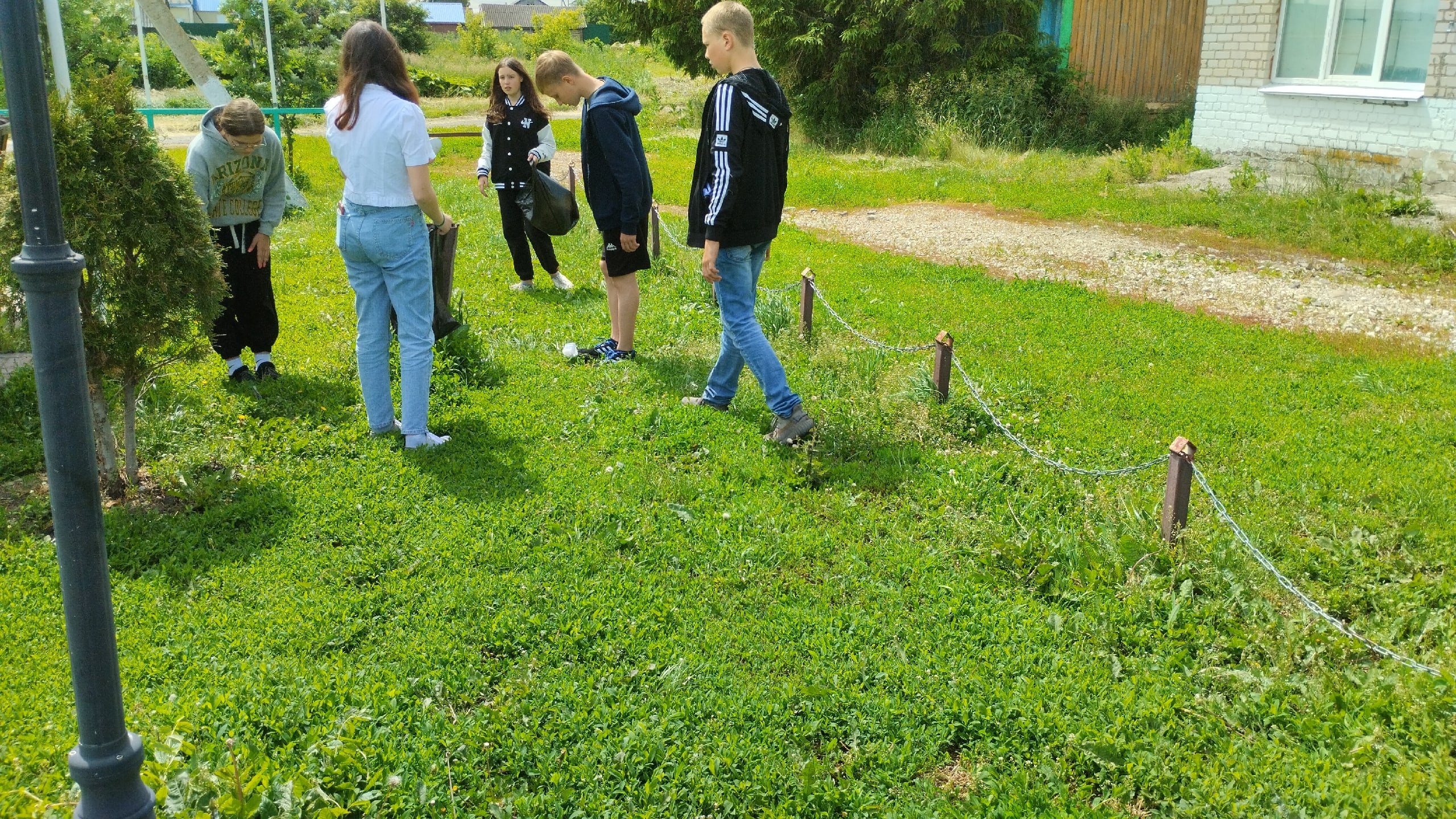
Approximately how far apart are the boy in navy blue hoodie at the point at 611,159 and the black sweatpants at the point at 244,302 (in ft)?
6.43

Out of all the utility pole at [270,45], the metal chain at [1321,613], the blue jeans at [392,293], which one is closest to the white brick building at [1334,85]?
the metal chain at [1321,613]

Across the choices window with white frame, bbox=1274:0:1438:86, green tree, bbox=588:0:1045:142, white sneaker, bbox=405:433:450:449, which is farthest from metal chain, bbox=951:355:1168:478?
green tree, bbox=588:0:1045:142

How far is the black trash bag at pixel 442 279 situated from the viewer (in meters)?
6.51

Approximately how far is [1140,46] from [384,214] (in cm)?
1753

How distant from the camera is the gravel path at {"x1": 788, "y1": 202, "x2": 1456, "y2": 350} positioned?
8.38 metres

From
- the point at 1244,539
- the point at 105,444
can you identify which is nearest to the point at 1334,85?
the point at 1244,539

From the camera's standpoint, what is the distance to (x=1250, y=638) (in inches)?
152

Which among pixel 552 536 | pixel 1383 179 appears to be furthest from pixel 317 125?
pixel 552 536

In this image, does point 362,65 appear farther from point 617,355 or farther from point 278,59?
point 278,59

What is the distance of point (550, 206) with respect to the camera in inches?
307

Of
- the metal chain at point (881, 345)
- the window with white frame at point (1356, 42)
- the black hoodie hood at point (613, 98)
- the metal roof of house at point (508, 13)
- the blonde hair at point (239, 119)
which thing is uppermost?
the metal roof of house at point (508, 13)

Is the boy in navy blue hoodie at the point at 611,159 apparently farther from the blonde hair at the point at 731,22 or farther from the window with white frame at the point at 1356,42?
the window with white frame at the point at 1356,42

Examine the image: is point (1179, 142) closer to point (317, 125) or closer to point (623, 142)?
point (623, 142)

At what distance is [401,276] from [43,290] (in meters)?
3.29
